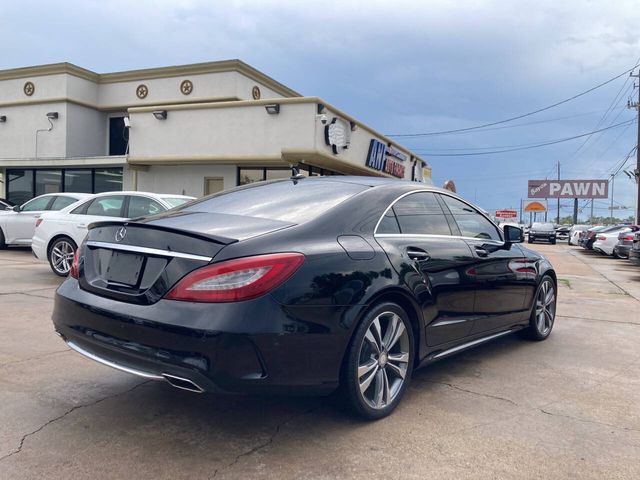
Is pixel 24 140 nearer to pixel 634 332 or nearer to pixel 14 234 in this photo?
pixel 14 234

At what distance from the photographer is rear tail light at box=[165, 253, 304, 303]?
8.85ft

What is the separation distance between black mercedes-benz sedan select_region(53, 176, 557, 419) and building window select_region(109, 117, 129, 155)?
21944 mm

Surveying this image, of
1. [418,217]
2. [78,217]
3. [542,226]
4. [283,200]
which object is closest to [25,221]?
[78,217]

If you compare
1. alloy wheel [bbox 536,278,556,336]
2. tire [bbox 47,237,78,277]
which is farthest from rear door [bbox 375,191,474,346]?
tire [bbox 47,237,78,277]

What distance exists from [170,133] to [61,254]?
31.8ft

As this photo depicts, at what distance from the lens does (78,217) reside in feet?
29.7

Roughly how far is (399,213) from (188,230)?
1.51 m

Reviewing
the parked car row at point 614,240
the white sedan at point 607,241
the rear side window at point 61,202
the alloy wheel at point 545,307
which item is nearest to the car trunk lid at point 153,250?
the alloy wheel at point 545,307

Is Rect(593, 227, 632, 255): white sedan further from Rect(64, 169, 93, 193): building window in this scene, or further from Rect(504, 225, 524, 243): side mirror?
Rect(64, 169, 93, 193): building window

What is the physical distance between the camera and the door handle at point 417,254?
11.7 feet

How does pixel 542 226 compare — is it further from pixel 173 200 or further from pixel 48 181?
pixel 173 200

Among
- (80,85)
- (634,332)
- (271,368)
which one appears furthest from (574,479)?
(80,85)

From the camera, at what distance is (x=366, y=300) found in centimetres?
310

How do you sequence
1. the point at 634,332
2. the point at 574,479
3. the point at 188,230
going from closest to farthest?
the point at 574,479 → the point at 188,230 → the point at 634,332
